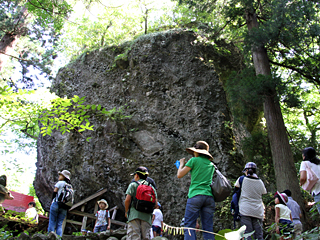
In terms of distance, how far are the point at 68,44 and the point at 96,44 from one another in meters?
3.07

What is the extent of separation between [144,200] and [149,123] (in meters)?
5.73

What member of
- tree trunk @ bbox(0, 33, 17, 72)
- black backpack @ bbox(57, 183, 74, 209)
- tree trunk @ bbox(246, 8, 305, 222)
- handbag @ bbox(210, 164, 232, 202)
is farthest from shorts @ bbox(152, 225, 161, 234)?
tree trunk @ bbox(0, 33, 17, 72)

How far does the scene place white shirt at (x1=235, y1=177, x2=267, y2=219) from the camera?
388cm

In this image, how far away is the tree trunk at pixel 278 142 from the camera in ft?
20.7

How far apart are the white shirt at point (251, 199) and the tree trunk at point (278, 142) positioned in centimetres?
280

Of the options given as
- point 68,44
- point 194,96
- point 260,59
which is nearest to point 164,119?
point 194,96

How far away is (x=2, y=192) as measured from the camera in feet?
17.0

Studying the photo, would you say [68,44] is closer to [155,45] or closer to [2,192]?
[155,45]

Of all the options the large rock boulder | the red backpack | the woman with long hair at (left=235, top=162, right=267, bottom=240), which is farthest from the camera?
the large rock boulder

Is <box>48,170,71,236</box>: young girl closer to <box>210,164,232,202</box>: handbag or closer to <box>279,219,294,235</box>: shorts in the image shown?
<box>210,164,232,202</box>: handbag

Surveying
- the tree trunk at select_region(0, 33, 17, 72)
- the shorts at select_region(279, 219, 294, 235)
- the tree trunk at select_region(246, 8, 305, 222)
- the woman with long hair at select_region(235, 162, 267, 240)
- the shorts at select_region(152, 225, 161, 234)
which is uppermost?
the tree trunk at select_region(0, 33, 17, 72)

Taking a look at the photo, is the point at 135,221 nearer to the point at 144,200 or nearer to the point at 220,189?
the point at 144,200

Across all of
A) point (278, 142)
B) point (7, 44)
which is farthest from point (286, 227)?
point (7, 44)

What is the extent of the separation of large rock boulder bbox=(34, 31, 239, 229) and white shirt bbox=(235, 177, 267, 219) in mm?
3776
